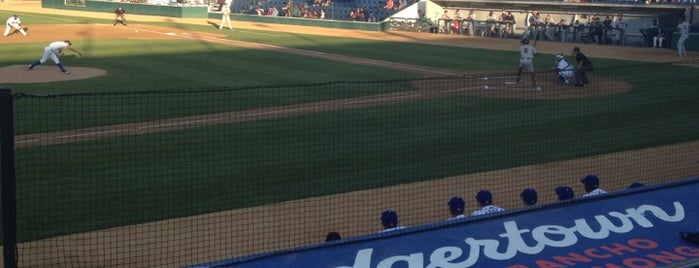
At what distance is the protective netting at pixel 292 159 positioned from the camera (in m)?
8.76

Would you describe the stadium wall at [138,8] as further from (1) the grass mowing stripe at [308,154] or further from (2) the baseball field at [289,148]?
(1) the grass mowing stripe at [308,154]

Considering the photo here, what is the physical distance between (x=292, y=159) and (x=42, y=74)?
12.1m

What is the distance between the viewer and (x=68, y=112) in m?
15.5

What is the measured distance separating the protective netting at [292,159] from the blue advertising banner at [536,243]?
74.1 inches

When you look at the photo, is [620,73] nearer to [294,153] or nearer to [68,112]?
[294,153]

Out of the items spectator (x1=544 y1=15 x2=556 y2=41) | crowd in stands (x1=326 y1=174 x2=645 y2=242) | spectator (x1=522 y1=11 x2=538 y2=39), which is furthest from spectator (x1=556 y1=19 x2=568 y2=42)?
crowd in stands (x1=326 y1=174 x2=645 y2=242)

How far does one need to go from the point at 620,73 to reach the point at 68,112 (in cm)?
1530

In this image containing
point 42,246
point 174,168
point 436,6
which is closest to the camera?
point 42,246

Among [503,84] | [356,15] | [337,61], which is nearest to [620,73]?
[503,84]

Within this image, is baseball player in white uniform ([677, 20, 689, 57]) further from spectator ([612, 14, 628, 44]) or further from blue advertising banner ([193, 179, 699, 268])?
blue advertising banner ([193, 179, 699, 268])

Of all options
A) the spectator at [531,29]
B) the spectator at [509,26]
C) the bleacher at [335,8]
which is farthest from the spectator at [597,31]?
the bleacher at [335,8]

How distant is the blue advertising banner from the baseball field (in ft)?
6.26

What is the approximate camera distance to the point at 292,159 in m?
12.0

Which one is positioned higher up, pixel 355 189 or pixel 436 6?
pixel 436 6
